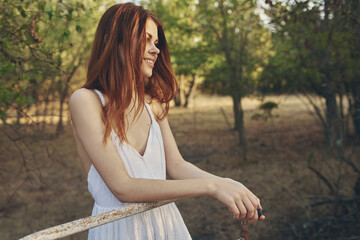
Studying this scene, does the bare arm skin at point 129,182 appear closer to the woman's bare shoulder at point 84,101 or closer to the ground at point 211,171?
the woman's bare shoulder at point 84,101

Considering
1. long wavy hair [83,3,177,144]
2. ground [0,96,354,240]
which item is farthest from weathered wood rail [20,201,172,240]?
ground [0,96,354,240]

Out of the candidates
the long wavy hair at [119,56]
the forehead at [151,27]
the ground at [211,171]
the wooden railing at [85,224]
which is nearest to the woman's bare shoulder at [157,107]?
the long wavy hair at [119,56]

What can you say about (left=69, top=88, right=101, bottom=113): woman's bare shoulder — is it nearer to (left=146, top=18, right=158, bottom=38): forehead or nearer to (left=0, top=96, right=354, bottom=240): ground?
(left=146, top=18, right=158, bottom=38): forehead

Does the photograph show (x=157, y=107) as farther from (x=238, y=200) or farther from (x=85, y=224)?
(x=85, y=224)

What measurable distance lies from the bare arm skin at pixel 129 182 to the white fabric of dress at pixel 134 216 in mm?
92

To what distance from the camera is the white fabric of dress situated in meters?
1.46

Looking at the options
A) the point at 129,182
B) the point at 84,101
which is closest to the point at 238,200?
the point at 129,182

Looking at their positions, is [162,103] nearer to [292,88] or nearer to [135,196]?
[135,196]

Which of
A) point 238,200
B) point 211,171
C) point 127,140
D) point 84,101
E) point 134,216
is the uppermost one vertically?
point 84,101

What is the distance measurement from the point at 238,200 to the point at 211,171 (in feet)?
28.5

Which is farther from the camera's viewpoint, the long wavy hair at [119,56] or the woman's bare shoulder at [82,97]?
the long wavy hair at [119,56]

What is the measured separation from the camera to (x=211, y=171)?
9.80 m

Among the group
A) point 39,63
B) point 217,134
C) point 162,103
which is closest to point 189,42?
point 217,134

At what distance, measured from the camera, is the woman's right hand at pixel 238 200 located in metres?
1.19
